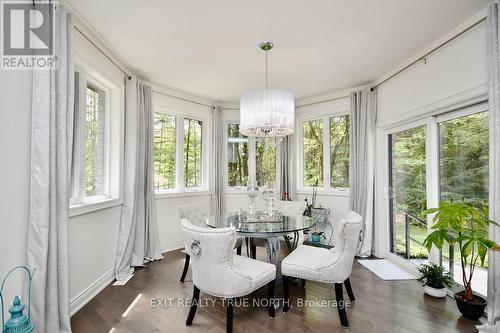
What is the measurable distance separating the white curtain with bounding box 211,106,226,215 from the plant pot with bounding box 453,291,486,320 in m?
3.48

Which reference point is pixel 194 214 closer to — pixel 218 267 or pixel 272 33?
pixel 218 267

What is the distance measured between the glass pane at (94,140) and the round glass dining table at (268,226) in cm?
143

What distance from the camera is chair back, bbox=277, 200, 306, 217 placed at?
11.2ft

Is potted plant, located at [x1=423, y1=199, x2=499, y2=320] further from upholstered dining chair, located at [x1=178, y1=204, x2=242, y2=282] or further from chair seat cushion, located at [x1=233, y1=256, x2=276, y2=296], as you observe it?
upholstered dining chair, located at [x1=178, y1=204, x2=242, y2=282]

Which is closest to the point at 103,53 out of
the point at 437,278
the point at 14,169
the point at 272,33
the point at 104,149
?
the point at 104,149

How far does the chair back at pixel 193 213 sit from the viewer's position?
3.05 meters

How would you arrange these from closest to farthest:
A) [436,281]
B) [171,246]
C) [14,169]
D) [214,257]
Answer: [14,169] → [214,257] → [436,281] → [171,246]

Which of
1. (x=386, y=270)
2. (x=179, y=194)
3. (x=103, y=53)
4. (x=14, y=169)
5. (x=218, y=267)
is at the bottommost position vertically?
(x=386, y=270)

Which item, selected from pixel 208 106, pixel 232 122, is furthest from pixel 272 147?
pixel 208 106

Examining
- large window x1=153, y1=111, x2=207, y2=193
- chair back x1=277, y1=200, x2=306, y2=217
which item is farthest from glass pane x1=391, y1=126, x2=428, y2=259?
large window x1=153, y1=111, x2=207, y2=193

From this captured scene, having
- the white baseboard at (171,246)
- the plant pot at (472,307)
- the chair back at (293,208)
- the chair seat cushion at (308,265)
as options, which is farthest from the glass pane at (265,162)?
the plant pot at (472,307)

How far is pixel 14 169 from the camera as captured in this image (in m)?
1.70

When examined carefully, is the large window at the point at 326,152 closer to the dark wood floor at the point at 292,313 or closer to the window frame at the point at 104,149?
the dark wood floor at the point at 292,313

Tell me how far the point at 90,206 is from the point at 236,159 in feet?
9.45
